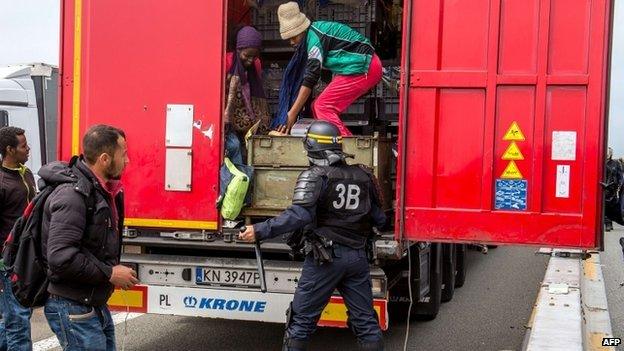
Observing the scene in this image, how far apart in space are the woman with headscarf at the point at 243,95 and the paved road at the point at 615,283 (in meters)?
3.79

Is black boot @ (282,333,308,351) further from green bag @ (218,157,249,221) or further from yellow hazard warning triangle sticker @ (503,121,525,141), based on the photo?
yellow hazard warning triangle sticker @ (503,121,525,141)

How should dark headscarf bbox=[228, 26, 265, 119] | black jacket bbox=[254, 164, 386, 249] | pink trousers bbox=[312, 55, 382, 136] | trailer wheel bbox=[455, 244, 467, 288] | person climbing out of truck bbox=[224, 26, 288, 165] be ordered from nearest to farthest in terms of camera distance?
black jacket bbox=[254, 164, 386, 249] < person climbing out of truck bbox=[224, 26, 288, 165] < pink trousers bbox=[312, 55, 382, 136] < dark headscarf bbox=[228, 26, 265, 119] < trailer wheel bbox=[455, 244, 467, 288]

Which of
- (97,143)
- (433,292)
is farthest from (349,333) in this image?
(97,143)

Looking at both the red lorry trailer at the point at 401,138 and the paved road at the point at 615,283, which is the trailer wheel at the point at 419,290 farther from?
the paved road at the point at 615,283

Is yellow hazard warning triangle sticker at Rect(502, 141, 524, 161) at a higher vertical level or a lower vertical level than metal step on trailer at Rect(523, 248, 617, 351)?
higher

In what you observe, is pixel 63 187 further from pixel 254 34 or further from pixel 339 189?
pixel 254 34

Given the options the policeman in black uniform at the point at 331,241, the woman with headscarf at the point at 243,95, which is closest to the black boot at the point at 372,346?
the policeman in black uniform at the point at 331,241

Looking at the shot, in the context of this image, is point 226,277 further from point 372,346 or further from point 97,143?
point 97,143

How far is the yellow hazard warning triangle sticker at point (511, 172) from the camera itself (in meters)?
4.63

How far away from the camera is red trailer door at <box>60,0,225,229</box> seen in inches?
207

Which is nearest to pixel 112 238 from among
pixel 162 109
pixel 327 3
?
pixel 162 109

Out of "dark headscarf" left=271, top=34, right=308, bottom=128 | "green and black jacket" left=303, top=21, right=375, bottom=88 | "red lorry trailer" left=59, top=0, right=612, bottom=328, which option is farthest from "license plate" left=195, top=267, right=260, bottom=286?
"green and black jacket" left=303, top=21, right=375, bottom=88

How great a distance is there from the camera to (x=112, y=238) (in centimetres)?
355

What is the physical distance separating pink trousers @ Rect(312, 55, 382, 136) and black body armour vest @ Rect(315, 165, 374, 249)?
3.42 ft
